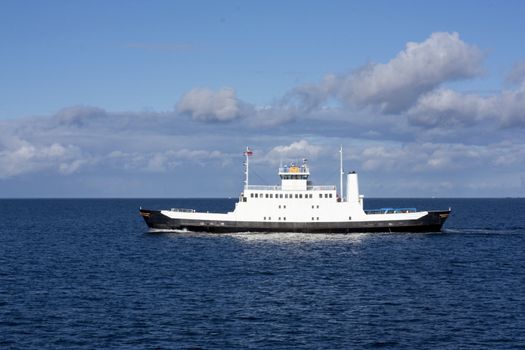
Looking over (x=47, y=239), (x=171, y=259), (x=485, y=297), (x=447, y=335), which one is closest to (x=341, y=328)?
(x=447, y=335)

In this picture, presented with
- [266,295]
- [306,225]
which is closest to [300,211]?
[306,225]

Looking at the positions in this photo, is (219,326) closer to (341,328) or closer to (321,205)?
(341,328)

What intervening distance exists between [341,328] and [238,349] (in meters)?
7.20

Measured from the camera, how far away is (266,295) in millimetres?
44094

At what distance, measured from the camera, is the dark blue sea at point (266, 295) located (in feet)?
108

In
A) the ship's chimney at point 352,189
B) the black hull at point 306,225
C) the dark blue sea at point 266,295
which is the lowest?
the dark blue sea at point 266,295

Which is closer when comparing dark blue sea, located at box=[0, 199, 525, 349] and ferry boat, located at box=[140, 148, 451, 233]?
dark blue sea, located at box=[0, 199, 525, 349]

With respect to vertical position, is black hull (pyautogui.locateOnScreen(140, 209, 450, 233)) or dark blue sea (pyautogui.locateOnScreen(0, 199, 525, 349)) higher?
black hull (pyautogui.locateOnScreen(140, 209, 450, 233))

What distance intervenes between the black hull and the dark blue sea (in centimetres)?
377

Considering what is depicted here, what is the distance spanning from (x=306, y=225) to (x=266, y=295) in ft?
119

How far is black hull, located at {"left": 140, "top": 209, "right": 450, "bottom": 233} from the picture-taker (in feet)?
261

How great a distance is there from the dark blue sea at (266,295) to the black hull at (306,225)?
377 cm

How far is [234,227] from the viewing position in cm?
8125

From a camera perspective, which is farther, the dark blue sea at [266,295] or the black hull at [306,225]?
the black hull at [306,225]
